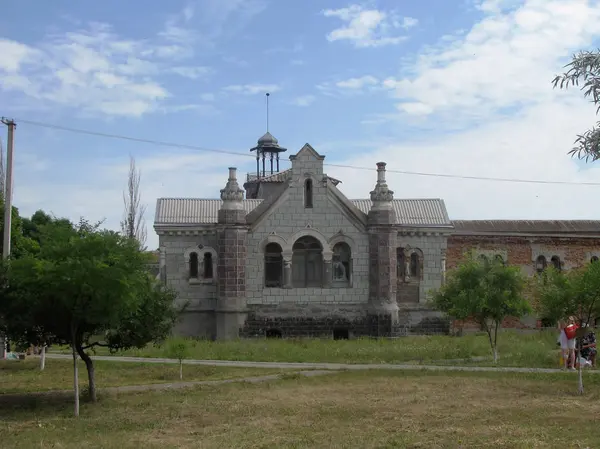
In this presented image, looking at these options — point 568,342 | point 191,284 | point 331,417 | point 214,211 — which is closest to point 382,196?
point 214,211

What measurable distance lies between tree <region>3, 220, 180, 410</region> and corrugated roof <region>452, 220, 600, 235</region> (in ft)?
85.7

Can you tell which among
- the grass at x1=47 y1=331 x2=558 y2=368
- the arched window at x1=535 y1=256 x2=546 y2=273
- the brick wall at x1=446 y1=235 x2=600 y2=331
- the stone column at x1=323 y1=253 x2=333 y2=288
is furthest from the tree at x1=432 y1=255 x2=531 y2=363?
the arched window at x1=535 y1=256 x2=546 y2=273

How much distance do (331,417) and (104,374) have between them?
404 inches

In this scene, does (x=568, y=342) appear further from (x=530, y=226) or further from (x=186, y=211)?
(x=530, y=226)

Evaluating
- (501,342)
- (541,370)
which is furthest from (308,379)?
(501,342)

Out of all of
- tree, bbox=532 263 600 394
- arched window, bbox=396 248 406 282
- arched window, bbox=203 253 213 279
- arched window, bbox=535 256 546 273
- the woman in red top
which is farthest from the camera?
arched window, bbox=535 256 546 273

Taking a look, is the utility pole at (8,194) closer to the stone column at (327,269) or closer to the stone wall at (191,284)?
the stone wall at (191,284)

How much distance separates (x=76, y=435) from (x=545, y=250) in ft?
97.1

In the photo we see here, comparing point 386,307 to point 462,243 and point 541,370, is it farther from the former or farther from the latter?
point 541,370

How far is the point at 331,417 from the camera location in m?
15.9

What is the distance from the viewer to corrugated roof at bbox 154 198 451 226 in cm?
3659

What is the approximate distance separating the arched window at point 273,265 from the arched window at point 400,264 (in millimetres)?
5549

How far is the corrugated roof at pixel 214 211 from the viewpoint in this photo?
3659 centimetres

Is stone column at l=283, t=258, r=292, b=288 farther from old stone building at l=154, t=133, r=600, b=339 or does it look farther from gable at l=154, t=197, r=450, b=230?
gable at l=154, t=197, r=450, b=230
